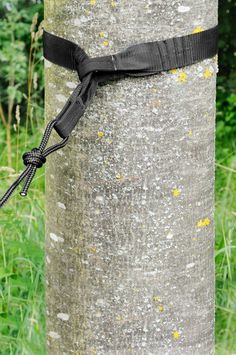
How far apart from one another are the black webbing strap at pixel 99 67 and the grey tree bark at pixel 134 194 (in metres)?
0.02

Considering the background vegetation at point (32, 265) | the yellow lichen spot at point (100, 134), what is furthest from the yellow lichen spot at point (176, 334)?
the background vegetation at point (32, 265)

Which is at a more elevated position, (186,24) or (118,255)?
(186,24)

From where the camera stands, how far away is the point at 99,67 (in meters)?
1.82

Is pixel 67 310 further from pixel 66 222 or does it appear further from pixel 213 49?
pixel 213 49

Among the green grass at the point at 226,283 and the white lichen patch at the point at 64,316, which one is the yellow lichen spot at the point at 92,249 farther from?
the green grass at the point at 226,283

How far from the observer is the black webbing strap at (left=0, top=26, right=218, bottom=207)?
1814mm

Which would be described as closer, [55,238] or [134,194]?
[134,194]

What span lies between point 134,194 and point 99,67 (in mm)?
282

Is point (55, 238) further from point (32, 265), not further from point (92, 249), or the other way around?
point (32, 265)

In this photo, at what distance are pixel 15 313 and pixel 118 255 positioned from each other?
1.38 metres

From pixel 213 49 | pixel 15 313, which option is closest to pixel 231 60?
pixel 15 313

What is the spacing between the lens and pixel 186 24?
1856mm

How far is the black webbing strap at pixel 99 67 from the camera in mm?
1814

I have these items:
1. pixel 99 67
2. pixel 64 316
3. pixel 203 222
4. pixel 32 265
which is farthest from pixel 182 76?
pixel 32 265
